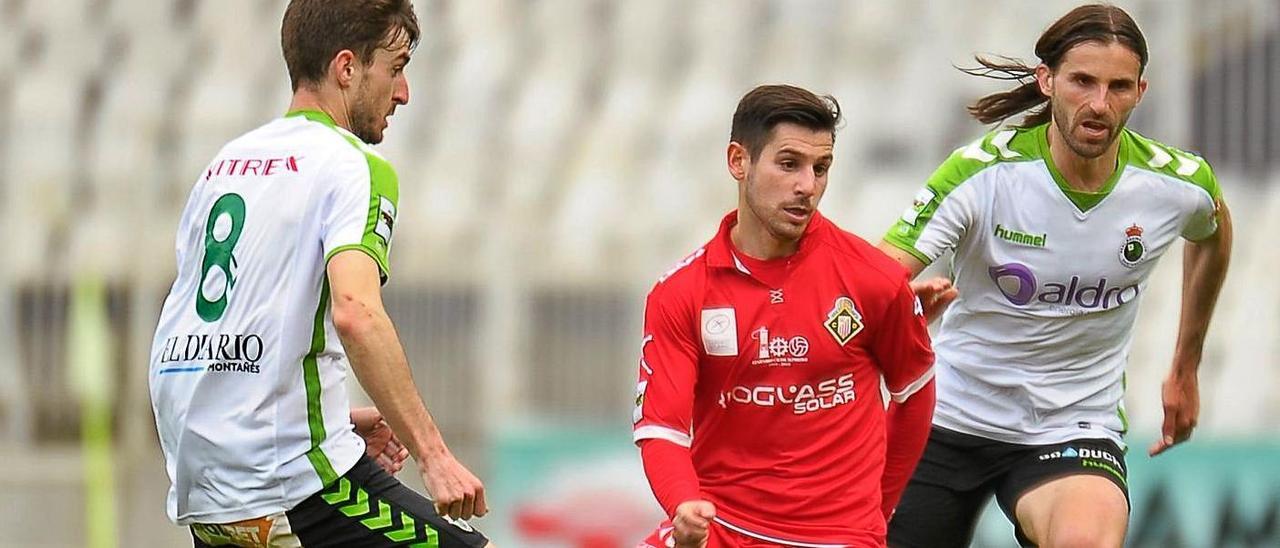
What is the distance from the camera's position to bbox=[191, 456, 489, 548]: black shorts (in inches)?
157

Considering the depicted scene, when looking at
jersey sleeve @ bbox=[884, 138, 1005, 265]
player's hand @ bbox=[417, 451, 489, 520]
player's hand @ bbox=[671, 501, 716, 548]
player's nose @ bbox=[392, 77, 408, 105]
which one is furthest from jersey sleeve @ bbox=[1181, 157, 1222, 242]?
player's hand @ bbox=[417, 451, 489, 520]

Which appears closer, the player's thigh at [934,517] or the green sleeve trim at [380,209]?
the green sleeve trim at [380,209]

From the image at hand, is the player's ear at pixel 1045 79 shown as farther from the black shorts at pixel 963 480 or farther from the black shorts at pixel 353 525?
the black shorts at pixel 353 525

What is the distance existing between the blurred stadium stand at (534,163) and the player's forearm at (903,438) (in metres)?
4.20

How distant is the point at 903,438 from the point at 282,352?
5.14 ft

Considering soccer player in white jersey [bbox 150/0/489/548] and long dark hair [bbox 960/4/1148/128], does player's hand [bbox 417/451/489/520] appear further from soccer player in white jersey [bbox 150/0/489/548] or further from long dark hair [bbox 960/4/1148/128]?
long dark hair [bbox 960/4/1148/128]

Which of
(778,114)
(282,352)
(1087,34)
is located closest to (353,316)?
(282,352)

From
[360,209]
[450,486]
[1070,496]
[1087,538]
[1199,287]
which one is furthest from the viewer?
[1199,287]

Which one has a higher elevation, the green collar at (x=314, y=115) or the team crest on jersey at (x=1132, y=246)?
the green collar at (x=314, y=115)

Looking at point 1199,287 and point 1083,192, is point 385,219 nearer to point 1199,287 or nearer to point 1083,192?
point 1083,192

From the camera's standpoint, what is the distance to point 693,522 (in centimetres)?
398

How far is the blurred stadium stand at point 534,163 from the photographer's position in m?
9.26

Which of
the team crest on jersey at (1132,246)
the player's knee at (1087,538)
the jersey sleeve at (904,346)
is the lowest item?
the player's knee at (1087,538)

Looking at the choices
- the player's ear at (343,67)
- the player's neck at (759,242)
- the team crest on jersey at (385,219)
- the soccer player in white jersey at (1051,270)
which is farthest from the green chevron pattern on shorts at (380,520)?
the soccer player in white jersey at (1051,270)
